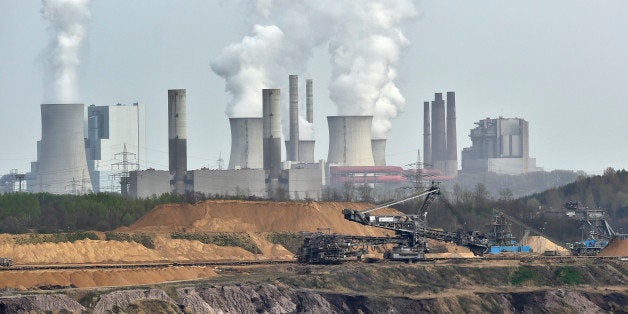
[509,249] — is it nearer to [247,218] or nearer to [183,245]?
[247,218]

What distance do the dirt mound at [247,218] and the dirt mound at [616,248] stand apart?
23.0 metres

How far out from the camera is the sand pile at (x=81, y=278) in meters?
88.2

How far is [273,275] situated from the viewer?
3984 inches

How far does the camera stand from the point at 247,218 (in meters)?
146

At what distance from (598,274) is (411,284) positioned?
18010 millimetres

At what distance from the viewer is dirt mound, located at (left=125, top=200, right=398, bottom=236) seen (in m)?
142

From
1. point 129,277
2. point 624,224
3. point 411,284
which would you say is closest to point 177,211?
point 411,284

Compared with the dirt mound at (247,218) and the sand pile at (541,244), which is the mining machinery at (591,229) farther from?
the dirt mound at (247,218)

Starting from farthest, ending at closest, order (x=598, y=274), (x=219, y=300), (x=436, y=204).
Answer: (x=436, y=204), (x=598, y=274), (x=219, y=300)

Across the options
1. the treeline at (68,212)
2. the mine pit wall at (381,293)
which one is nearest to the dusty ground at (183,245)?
the mine pit wall at (381,293)

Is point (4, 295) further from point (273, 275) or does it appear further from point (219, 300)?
point (273, 275)

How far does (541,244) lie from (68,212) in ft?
170

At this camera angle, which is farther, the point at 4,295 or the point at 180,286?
the point at 180,286

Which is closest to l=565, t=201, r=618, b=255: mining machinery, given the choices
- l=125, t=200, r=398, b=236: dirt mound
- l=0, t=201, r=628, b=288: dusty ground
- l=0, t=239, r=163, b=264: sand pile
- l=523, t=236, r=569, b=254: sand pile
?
l=523, t=236, r=569, b=254: sand pile
